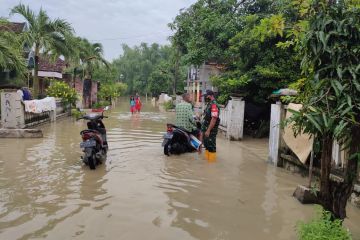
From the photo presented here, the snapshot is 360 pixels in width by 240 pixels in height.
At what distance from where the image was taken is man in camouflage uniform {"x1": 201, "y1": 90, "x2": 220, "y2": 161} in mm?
8414

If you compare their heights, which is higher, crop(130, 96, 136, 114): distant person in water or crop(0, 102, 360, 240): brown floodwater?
crop(130, 96, 136, 114): distant person in water

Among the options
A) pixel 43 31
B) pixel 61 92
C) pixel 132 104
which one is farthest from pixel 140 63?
pixel 43 31

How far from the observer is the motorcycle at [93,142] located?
7.53 meters

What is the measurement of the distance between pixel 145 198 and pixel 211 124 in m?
3.14

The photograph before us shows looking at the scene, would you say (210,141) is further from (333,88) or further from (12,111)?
(12,111)

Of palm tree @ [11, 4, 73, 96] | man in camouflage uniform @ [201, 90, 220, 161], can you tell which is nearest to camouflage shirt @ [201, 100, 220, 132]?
man in camouflage uniform @ [201, 90, 220, 161]

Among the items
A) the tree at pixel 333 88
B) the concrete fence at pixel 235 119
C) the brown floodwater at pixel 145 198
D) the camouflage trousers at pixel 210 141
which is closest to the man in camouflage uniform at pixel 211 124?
the camouflage trousers at pixel 210 141

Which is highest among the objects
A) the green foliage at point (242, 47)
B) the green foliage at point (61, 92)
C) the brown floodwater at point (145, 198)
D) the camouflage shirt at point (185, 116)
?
the green foliage at point (242, 47)

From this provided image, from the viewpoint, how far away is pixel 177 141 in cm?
954

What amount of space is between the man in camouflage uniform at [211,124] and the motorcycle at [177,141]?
1.79 ft

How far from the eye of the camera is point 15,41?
14922mm

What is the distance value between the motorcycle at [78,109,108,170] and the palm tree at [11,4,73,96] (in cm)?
1090

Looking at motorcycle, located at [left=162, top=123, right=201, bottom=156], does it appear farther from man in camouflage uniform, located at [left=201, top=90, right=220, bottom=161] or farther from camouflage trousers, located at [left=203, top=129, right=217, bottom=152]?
camouflage trousers, located at [left=203, top=129, right=217, bottom=152]

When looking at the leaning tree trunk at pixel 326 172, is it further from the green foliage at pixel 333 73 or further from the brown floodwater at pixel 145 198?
the brown floodwater at pixel 145 198
